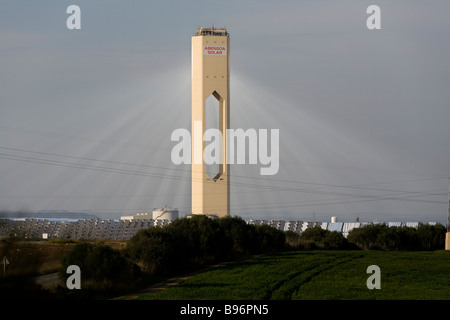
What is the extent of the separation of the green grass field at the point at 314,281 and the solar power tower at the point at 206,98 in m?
34.6

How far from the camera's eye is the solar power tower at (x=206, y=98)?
7556 centimetres

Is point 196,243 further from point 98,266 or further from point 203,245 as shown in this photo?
point 98,266

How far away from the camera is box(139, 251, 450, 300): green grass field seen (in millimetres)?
24797

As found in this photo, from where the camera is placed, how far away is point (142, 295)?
2480cm

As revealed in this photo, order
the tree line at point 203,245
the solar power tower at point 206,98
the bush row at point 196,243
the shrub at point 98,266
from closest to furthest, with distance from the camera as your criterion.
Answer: the shrub at point 98,266
the tree line at point 203,245
the bush row at point 196,243
the solar power tower at point 206,98

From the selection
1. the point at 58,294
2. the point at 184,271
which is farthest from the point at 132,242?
the point at 58,294

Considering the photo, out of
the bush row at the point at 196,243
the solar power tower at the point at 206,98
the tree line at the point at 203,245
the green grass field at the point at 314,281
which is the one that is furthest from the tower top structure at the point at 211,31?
the green grass field at the point at 314,281

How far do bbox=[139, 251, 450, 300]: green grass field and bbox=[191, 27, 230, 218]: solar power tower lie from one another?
34579mm

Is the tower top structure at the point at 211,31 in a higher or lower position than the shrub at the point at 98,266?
higher

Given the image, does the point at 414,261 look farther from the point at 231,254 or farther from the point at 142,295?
the point at 142,295

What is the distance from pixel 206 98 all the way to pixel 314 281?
47.9 meters

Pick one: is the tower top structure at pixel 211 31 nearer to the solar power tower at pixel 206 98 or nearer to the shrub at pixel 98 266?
the solar power tower at pixel 206 98

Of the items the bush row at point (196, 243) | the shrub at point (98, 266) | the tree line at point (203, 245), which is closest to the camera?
the shrub at point (98, 266)

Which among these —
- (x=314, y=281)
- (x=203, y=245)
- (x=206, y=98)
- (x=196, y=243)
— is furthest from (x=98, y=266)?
(x=206, y=98)
